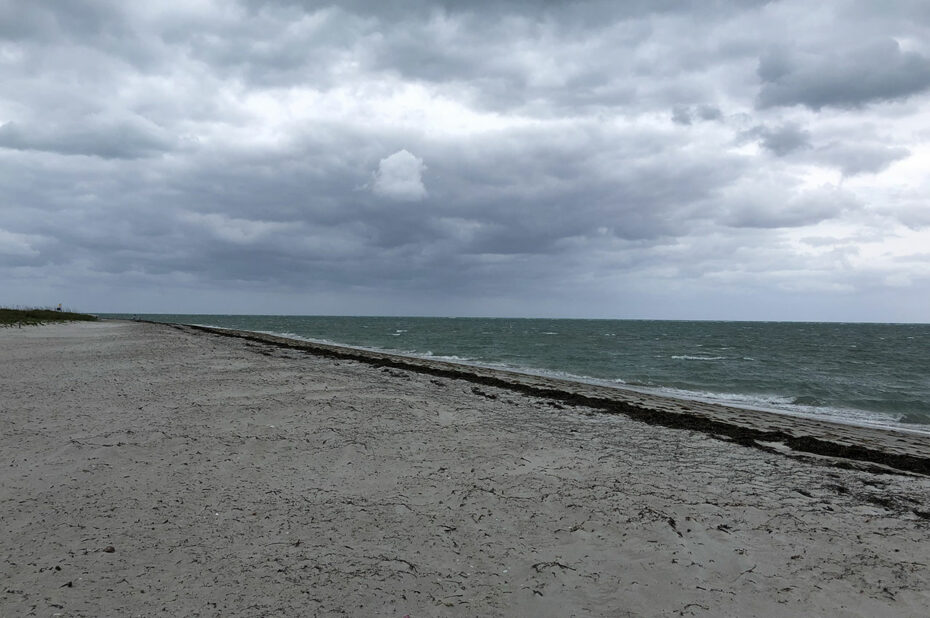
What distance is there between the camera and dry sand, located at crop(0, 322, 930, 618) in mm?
3928

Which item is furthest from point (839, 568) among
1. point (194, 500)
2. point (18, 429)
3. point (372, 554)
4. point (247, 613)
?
point (18, 429)

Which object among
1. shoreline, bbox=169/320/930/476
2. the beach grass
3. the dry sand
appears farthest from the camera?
the beach grass

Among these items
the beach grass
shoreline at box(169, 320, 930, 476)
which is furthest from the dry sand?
the beach grass

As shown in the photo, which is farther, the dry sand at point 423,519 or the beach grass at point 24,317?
the beach grass at point 24,317

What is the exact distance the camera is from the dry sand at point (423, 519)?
3.93 meters

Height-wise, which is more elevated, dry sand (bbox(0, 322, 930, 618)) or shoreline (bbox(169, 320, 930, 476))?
dry sand (bbox(0, 322, 930, 618))

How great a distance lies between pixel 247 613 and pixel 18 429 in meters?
6.96

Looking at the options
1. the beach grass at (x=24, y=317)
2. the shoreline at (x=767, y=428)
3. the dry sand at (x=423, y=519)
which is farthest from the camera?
the beach grass at (x=24, y=317)

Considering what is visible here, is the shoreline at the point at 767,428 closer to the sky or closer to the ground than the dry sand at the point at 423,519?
closer to the ground

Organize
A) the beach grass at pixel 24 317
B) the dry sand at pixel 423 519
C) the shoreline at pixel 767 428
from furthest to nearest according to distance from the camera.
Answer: the beach grass at pixel 24 317, the shoreline at pixel 767 428, the dry sand at pixel 423 519

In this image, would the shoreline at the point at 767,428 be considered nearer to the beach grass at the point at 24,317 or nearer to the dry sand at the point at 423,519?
the dry sand at the point at 423,519

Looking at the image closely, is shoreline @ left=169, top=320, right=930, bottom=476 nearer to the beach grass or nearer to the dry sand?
the dry sand

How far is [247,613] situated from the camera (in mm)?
3582

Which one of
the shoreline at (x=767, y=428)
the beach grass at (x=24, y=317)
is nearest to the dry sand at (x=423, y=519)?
the shoreline at (x=767, y=428)
